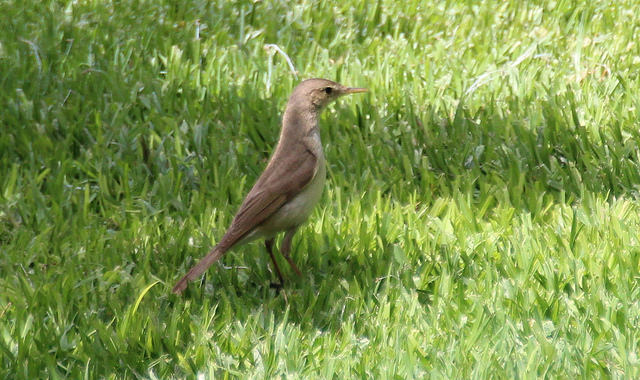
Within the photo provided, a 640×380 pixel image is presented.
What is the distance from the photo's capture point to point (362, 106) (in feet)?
24.5

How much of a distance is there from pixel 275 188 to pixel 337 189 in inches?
41.4

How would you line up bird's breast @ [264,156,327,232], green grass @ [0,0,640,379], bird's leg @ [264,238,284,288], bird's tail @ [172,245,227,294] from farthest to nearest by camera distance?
bird's leg @ [264,238,284,288], bird's breast @ [264,156,327,232], bird's tail @ [172,245,227,294], green grass @ [0,0,640,379]

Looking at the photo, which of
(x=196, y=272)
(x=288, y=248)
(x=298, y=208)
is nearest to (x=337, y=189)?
(x=288, y=248)

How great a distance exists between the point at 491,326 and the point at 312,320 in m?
0.88

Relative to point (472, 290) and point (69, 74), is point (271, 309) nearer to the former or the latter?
point (472, 290)

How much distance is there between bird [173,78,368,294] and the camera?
17.4ft

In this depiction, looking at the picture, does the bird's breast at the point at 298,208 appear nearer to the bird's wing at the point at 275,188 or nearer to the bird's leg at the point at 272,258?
the bird's wing at the point at 275,188

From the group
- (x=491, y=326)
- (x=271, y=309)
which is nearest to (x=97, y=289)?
(x=271, y=309)

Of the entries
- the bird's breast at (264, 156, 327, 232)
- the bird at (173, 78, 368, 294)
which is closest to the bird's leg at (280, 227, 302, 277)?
the bird at (173, 78, 368, 294)

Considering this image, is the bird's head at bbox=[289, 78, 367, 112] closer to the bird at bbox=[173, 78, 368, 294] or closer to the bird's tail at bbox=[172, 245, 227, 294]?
the bird at bbox=[173, 78, 368, 294]

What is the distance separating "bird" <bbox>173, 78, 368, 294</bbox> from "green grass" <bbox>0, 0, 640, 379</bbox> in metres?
0.32

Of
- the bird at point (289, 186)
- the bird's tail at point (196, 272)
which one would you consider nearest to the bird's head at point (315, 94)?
the bird at point (289, 186)

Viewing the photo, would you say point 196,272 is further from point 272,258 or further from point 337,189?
point 337,189

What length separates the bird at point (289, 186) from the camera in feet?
17.4
